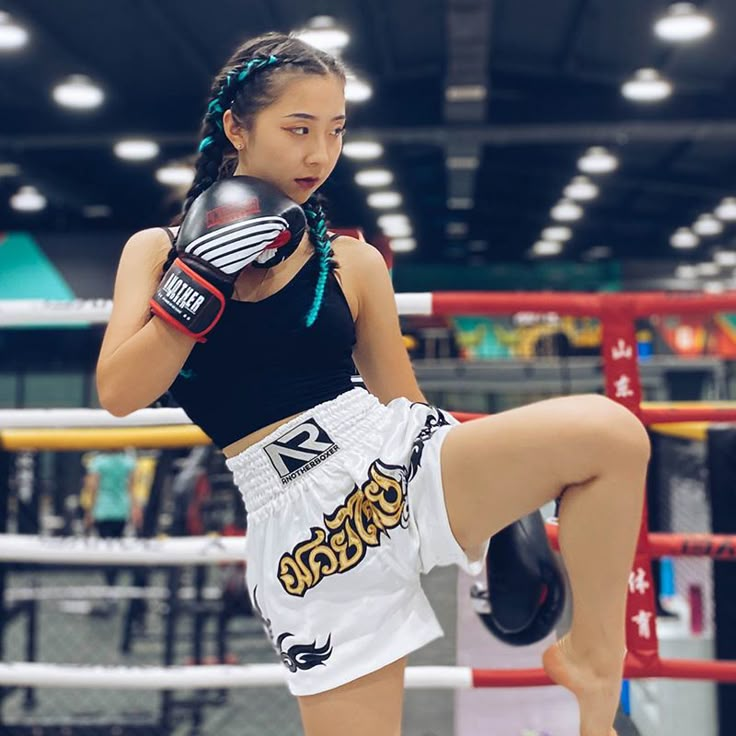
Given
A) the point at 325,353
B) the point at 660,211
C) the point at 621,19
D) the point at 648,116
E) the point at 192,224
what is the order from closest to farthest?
the point at 192,224 → the point at 325,353 → the point at 621,19 → the point at 648,116 → the point at 660,211

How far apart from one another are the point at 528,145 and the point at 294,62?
10.6 meters

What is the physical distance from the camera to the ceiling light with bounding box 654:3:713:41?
6.29m

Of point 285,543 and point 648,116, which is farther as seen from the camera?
point 648,116

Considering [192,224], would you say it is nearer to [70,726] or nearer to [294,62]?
[294,62]

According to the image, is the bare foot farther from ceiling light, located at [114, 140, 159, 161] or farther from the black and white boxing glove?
ceiling light, located at [114, 140, 159, 161]

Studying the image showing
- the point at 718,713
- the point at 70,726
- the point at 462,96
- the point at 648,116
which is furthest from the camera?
the point at 648,116

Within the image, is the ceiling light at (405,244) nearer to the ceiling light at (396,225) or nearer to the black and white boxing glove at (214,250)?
the ceiling light at (396,225)

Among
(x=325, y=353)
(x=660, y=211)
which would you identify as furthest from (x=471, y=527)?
(x=660, y=211)

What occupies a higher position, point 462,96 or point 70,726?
point 462,96

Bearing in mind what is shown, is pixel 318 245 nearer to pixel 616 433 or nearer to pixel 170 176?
pixel 616 433

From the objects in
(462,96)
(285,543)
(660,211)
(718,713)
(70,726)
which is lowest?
(70,726)

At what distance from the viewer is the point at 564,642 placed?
1.27 m

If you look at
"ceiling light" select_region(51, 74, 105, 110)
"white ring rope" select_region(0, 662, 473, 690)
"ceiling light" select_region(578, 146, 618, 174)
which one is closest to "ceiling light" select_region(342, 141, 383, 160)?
"ceiling light" select_region(51, 74, 105, 110)

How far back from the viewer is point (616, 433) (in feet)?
3.73
